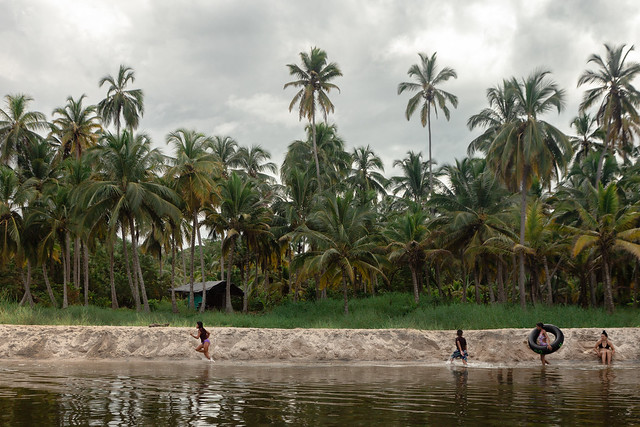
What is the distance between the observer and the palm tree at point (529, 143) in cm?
2891

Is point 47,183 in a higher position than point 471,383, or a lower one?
higher

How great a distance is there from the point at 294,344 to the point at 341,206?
39.8 feet

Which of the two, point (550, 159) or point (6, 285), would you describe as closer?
point (550, 159)

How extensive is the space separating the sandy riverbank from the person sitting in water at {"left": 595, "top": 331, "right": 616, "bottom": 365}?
51cm

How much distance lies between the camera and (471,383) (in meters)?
13.8

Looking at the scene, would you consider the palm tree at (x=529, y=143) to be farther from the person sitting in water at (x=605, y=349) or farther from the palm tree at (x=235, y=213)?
the palm tree at (x=235, y=213)

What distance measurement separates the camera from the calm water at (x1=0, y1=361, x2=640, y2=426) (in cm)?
855

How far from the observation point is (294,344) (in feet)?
68.0

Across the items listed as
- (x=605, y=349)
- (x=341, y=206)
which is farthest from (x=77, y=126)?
(x=605, y=349)

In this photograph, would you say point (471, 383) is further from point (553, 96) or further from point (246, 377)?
point (553, 96)

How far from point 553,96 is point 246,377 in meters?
23.2

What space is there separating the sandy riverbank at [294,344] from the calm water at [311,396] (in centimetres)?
243

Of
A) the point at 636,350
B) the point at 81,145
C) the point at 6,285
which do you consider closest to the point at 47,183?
the point at 81,145

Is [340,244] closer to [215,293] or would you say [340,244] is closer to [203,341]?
[203,341]
